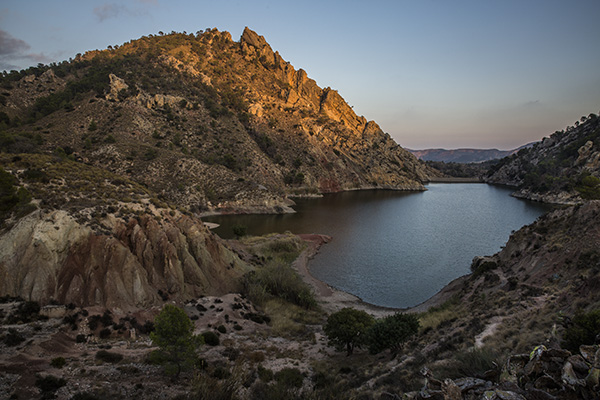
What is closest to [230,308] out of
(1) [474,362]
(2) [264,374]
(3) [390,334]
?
(2) [264,374]

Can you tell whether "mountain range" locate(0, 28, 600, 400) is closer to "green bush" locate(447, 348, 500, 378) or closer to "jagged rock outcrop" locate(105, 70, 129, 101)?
"green bush" locate(447, 348, 500, 378)

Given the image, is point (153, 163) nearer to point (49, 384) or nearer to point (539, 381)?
point (49, 384)

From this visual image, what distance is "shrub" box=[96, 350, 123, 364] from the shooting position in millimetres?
18164

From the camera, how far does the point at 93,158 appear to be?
79.6m

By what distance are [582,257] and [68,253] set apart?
4292 cm

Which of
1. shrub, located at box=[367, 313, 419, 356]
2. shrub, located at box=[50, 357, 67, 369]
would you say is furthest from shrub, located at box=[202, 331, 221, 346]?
shrub, located at box=[367, 313, 419, 356]

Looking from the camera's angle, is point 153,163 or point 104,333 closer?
point 104,333

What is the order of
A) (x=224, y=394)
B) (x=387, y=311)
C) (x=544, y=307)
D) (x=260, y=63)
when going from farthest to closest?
(x=260, y=63), (x=387, y=311), (x=544, y=307), (x=224, y=394)

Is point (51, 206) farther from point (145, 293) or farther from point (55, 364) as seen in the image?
point (55, 364)

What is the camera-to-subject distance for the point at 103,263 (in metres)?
25.7

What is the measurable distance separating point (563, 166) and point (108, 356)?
550 feet

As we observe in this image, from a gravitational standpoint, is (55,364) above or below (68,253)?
below

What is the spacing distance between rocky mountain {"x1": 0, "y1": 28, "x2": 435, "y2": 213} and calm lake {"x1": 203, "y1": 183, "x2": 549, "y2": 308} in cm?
1589

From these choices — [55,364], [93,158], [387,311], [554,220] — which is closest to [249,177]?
[93,158]
